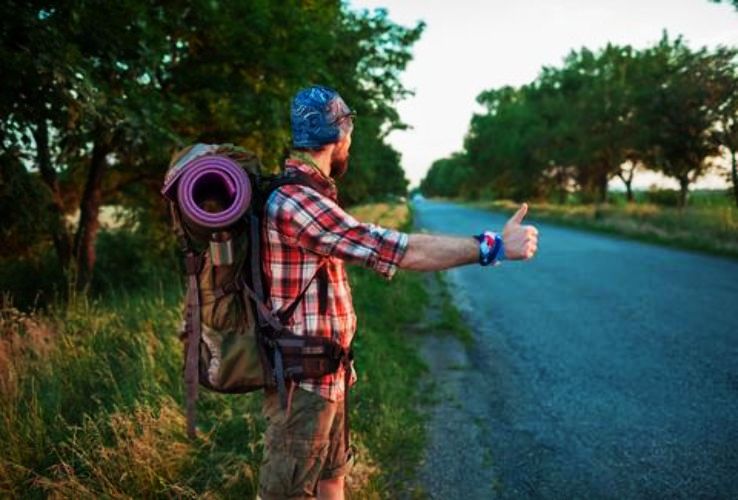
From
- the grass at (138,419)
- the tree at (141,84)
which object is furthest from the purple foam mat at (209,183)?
the tree at (141,84)

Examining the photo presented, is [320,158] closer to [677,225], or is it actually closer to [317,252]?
[317,252]

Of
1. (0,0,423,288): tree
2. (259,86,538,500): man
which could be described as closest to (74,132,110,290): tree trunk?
(0,0,423,288): tree

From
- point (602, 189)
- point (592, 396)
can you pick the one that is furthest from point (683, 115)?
point (592, 396)

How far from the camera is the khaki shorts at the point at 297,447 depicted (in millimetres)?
2061

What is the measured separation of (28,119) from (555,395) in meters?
5.78

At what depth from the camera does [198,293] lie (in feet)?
6.74

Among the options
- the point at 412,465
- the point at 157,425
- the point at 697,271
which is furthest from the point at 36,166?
the point at 697,271

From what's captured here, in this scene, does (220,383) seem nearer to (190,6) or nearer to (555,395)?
(555,395)

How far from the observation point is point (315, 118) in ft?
6.84

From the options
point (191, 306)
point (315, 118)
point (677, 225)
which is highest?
point (315, 118)

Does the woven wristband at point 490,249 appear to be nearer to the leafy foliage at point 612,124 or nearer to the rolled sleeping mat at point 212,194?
the rolled sleeping mat at point 212,194

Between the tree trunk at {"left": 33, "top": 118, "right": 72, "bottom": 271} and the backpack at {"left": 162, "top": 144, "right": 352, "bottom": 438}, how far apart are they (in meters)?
6.54

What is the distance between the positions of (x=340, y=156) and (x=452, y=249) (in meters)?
0.63

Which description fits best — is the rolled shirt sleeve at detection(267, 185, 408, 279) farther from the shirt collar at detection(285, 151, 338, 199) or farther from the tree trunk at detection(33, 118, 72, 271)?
the tree trunk at detection(33, 118, 72, 271)
